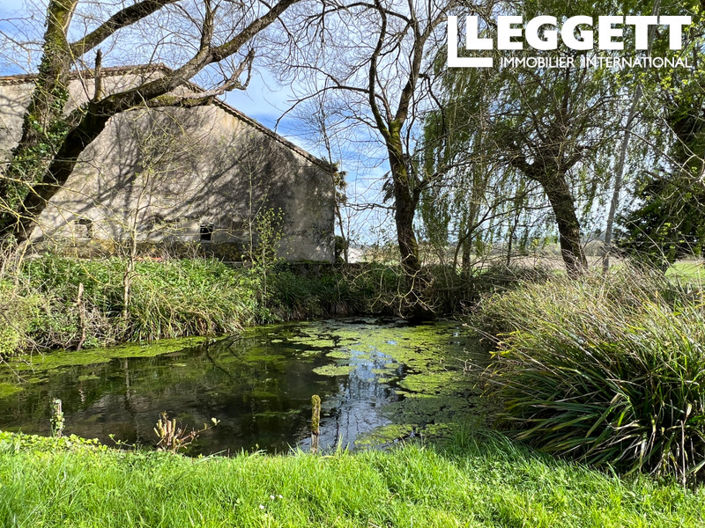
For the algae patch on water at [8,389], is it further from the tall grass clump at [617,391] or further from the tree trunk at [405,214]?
the tree trunk at [405,214]

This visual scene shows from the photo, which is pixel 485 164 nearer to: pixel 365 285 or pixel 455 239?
pixel 455 239

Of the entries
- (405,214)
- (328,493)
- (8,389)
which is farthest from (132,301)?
(328,493)

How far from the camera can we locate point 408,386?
536 centimetres

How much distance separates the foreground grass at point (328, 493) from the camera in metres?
2.09

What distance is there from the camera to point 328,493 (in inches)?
93.4

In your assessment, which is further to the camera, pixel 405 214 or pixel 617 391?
pixel 405 214

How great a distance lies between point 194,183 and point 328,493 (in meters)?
11.4

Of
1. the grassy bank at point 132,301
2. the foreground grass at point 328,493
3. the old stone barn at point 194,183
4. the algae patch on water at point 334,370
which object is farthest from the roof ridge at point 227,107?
the foreground grass at point 328,493

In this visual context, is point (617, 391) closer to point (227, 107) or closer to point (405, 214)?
point (405, 214)

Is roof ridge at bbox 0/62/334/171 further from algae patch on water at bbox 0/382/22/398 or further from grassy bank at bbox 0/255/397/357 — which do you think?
algae patch on water at bbox 0/382/22/398

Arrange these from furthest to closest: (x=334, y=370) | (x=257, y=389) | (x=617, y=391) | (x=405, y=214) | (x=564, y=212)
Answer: (x=405, y=214) < (x=564, y=212) < (x=334, y=370) < (x=257, y=389) < (x=617, y=391)

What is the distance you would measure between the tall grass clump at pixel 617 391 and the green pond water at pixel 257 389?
3.16ft

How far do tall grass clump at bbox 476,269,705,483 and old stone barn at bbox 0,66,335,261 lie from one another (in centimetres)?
764

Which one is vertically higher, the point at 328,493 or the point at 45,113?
the point at 45,113
